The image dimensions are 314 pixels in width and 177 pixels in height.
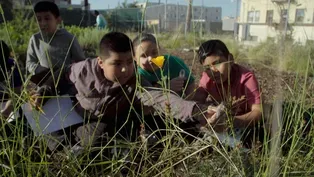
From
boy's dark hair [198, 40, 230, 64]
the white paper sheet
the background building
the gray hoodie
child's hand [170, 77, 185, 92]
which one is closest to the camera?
the background building

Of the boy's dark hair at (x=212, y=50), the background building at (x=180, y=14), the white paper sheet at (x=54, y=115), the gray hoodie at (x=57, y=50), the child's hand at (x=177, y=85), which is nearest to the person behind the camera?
the background building at (x=180, y=14)

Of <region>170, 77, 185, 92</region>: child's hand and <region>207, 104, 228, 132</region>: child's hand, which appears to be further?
<region>170, 77, 185, 92</region>: child's hand

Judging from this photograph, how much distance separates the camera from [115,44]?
52.3 inches

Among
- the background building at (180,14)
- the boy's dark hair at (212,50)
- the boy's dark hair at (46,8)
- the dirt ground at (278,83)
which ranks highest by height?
the boy's dark hair at (46,8)

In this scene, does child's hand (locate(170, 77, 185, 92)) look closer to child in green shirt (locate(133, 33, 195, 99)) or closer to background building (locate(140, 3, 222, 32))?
child in green shirt (locate(133, 33, 195, 99))

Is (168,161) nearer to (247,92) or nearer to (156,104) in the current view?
(156,104)

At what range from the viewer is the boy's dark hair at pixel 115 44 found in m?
1.32

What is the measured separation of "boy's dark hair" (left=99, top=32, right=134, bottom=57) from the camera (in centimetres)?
132

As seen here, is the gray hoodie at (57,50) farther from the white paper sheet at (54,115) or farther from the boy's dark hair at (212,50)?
the boy's dark hair at (212,50)

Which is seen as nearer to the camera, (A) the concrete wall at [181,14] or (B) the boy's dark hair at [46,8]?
(A) the concrete wall at [181,14]

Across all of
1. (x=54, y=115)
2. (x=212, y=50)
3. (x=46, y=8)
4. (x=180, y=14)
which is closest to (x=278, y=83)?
(x=212, y=50)

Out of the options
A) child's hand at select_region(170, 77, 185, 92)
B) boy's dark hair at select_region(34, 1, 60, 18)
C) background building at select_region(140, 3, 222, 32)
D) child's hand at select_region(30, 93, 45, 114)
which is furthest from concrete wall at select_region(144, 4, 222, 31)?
boy's dark hair at select_region(34, 1, 60, 18)

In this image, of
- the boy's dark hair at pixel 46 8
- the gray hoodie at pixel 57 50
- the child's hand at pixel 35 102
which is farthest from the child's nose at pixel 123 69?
the boy's dark hair at pixel 46 8

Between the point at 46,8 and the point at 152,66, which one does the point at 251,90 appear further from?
the point at 46,8
